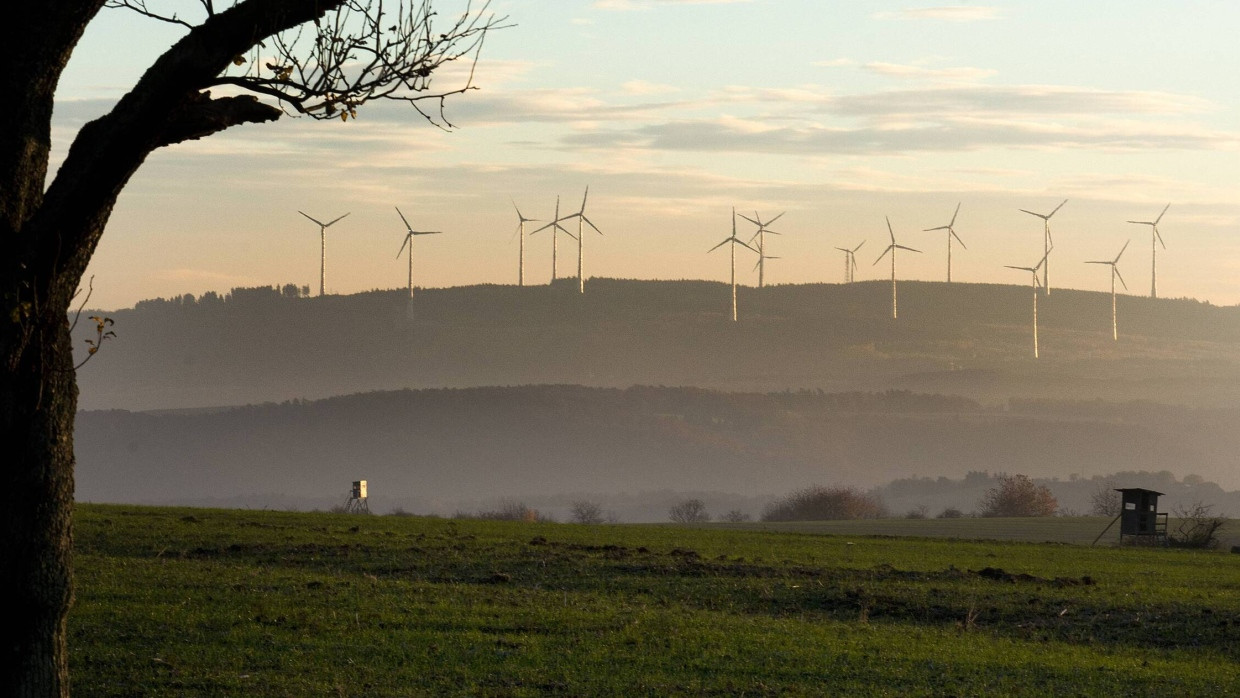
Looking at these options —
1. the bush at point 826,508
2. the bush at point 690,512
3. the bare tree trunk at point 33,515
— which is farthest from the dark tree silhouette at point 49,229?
→ the bush at point 690,512

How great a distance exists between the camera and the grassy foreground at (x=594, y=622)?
17844mm

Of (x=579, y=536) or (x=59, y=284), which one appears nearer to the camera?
(x=59, y=284)

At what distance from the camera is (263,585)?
84.6 feet

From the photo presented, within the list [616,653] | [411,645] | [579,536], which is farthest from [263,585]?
[579,536]

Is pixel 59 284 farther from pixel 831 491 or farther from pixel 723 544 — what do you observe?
pixel 831 491

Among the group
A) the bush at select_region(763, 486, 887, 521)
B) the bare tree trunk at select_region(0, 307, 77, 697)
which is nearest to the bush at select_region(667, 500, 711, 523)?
the bush at select_region(763, 486, 887, 521)

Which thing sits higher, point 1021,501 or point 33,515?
point 33,515

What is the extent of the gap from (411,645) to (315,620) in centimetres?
237

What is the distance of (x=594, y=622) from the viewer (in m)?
22.9

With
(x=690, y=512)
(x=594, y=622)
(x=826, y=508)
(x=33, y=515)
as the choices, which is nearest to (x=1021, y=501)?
(x=826, y=508)

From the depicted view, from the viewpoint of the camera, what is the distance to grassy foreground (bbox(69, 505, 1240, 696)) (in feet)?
58.5

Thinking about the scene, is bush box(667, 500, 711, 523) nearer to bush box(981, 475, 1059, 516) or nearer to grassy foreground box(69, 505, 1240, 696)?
bush box(981, 475, 1059, 516)

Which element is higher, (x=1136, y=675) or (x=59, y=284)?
(x=59, y=284)

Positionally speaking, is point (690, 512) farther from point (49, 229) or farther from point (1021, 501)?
point (49, 229)
